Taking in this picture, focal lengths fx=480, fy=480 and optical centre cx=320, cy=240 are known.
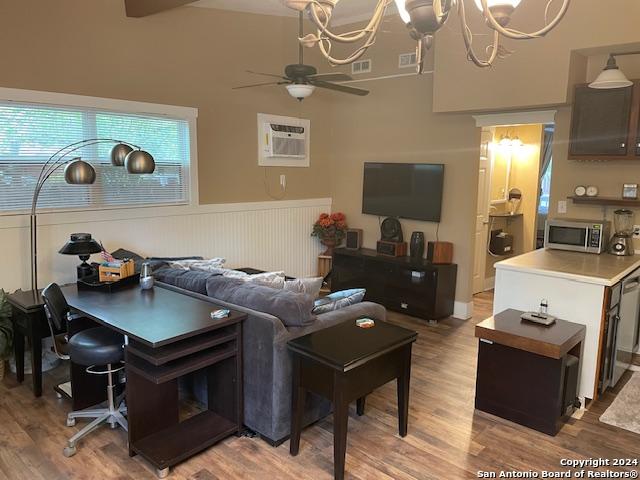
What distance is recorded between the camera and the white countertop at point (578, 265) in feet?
10.7

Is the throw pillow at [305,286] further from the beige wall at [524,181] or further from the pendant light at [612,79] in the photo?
the beige wall at [524,181]

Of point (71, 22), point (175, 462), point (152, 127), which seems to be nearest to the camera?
point (175, 462)

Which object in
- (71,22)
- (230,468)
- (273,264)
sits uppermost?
(71,22)

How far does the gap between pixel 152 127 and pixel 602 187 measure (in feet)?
13.8

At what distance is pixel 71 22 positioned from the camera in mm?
3996

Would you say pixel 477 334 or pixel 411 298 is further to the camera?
pixel 411 298

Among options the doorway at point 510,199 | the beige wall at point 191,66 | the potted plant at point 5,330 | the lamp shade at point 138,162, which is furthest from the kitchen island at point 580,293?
the potted plant at point 5,330

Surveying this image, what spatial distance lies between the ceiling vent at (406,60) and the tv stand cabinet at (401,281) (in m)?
2.23

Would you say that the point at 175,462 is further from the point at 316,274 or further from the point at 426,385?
the point at 316,274

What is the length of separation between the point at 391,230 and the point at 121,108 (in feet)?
10.6

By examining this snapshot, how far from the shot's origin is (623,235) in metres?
4.04

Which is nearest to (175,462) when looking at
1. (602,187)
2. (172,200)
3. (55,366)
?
(55,366)

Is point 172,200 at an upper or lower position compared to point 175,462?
upper

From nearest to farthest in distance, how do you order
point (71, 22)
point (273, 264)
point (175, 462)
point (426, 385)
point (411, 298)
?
1. point (175, 462)
2. point (426, 385)
3. point (71, 22)
4. point (411, 298)
5. point (273, 264)
